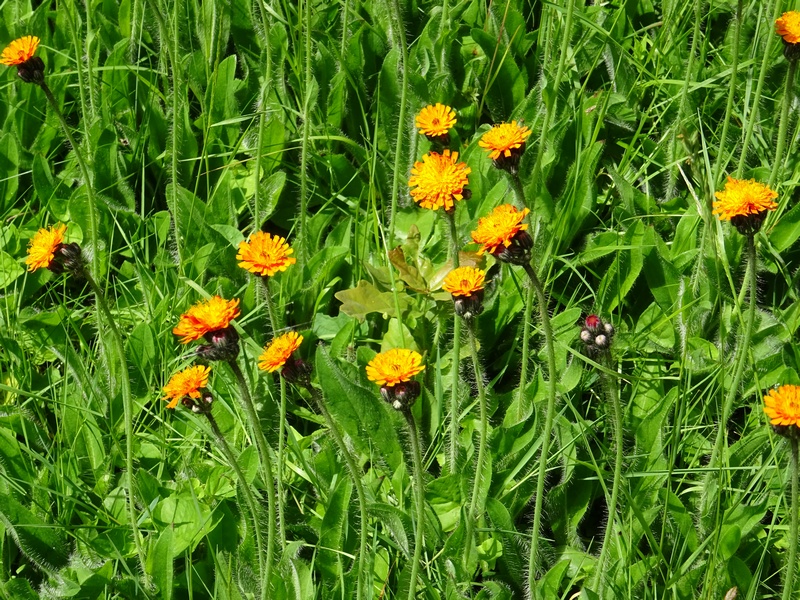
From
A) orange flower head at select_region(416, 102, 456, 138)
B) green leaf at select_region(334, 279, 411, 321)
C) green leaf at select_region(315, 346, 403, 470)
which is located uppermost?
orange flower head at select_region(416, 102, 456, 138)

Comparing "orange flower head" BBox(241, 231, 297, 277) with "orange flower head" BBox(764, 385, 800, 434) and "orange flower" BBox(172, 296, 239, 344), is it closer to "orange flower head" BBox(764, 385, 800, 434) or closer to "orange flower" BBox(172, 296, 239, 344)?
"orange flower" BBox(172, 296, 239, 344)

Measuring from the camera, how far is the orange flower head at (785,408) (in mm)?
1652

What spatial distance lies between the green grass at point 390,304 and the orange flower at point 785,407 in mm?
412

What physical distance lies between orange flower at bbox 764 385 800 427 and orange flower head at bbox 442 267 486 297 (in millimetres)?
604

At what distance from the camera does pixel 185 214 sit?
3.00 meters

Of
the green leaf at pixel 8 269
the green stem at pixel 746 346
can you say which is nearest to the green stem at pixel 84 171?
the green leaf at pixel 8 269

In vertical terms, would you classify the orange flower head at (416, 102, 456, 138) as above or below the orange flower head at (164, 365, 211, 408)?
above

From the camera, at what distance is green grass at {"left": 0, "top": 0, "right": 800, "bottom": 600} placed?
2240mm

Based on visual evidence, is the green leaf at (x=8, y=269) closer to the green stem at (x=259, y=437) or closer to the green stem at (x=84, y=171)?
the green stem at (x=84, y=171)

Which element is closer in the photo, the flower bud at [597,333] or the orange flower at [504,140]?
the flower bud at [597,333]

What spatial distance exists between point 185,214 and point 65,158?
67cm

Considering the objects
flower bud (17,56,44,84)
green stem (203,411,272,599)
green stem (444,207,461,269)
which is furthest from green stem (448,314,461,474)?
flower bud (17,56,44,84)

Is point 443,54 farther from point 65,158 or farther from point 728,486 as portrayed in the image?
point 728,486

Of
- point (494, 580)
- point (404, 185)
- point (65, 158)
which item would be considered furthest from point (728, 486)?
point (65, 158)
